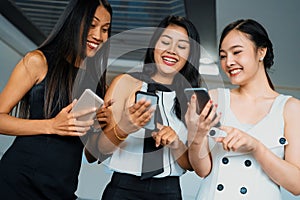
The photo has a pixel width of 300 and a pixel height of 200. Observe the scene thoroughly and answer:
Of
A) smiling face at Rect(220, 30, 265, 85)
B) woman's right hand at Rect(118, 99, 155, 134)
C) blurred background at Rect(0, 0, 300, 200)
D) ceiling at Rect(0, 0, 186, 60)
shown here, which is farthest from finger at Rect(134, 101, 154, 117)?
ceiling at Rect(0, 0, 186, 60)

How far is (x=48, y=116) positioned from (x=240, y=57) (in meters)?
0.49

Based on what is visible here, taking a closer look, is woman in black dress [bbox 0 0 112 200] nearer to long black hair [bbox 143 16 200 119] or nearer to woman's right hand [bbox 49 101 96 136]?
woman's right hand [bbox 49 101 96 136]

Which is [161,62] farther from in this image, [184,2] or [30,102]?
[184,2]

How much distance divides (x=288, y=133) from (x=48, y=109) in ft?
1.88

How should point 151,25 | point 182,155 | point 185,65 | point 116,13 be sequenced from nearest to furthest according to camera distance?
point 182,155
point 185,65
point 116,13
point 151,25

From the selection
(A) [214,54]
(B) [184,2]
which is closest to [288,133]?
(B) [184,2]

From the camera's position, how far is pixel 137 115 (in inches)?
35.9

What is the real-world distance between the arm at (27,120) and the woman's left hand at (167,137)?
174mm

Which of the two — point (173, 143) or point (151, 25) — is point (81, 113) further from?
point (151, 25)

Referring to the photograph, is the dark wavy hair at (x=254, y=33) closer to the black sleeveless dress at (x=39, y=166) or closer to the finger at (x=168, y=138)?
the finger at (x=168, y=138)

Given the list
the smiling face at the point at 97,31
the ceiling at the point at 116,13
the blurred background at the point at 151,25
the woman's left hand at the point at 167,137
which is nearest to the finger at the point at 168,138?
the woman's left hand at the point at 167,137

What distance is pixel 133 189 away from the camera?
101cm

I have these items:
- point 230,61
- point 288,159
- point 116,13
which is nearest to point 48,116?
point 230,61

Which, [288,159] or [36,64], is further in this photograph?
[36,64]
